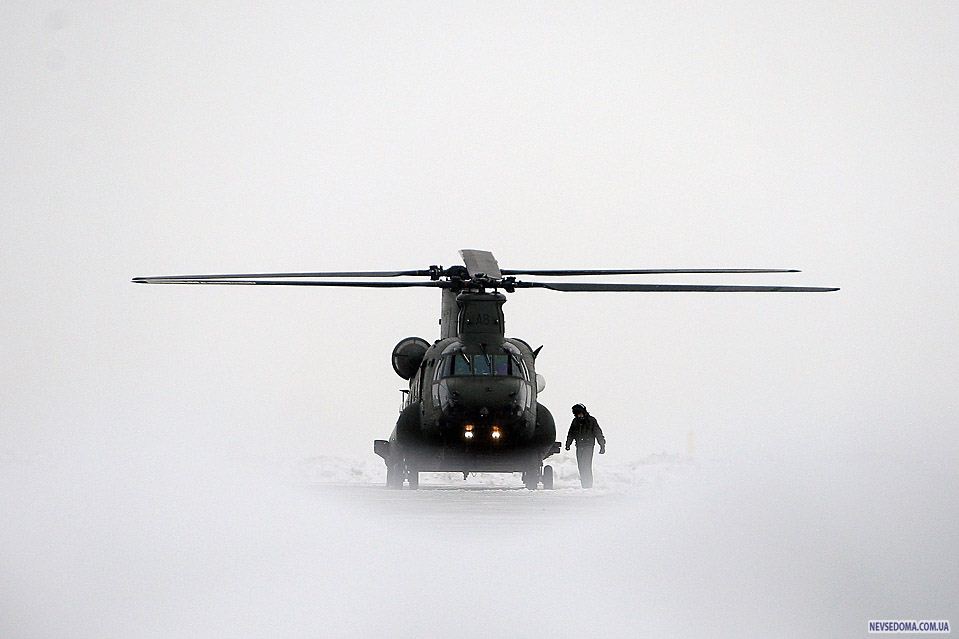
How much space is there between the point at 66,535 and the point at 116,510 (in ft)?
6.49

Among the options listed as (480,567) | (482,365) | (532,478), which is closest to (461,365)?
(482,365)

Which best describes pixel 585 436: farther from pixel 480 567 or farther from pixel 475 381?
pixel 480 567

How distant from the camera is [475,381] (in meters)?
34.9

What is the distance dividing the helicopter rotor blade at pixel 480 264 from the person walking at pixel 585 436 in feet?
11.4

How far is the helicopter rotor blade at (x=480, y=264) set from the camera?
1401 inches

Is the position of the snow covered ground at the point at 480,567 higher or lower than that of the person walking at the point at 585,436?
lower

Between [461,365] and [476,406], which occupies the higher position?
[461,365]

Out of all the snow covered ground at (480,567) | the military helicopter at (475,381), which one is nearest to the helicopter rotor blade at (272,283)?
the military helicopter at (475,381)

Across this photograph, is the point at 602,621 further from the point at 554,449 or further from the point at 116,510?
the point at 554,449

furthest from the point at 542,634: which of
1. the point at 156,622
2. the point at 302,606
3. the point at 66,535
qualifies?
the point at 66,535

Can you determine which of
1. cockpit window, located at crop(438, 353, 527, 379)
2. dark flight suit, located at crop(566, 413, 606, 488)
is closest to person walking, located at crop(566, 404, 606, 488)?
dark flight suit, located at crop(566, 413, 606, 488)

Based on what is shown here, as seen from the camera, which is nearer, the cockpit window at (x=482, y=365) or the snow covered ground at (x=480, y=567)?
the snow covered ground at (x=480, y=567)

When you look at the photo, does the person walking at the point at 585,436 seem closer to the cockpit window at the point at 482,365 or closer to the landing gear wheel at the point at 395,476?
the cockpit window at the point at 482,365

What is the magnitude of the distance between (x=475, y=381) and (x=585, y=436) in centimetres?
336
